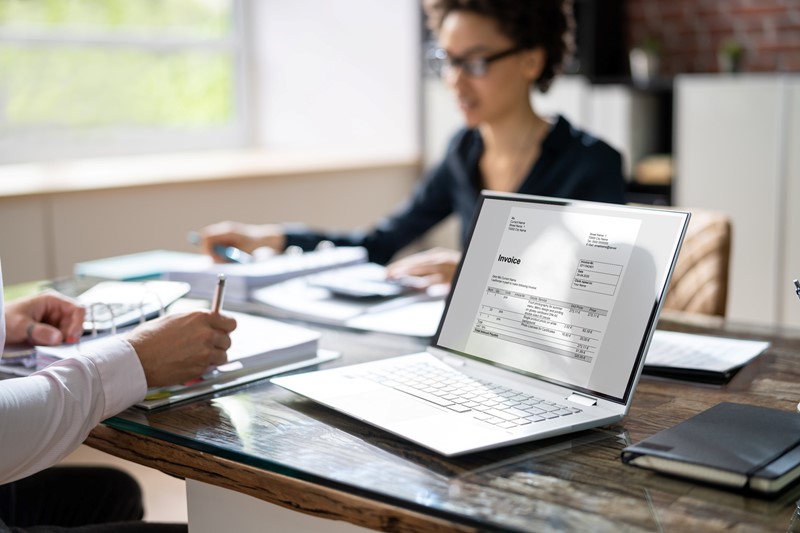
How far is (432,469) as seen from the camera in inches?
39.6

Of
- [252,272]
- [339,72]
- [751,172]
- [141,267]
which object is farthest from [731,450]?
[339,72]

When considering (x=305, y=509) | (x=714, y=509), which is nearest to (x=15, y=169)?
(x=305, y=509)

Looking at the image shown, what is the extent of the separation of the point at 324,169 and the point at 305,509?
10.6ft

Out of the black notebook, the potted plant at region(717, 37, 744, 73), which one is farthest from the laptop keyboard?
the potted plant at region(717, 37, 744, 73)

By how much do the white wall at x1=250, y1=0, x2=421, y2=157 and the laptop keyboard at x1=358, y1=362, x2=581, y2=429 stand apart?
341cm

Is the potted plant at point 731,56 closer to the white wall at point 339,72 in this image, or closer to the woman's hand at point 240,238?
the white wall at point 339,72

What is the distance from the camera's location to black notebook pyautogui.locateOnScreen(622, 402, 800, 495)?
0.93 m

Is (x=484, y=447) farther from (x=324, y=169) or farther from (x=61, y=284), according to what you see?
(x=324, y=169)

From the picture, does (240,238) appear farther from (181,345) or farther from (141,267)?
(181,345)

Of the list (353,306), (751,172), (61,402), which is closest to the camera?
(61,402)

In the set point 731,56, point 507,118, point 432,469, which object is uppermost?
point 731,56

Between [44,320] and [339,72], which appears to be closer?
[44,320]

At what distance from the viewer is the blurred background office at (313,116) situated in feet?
12.1

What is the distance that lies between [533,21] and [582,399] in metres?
1.43
